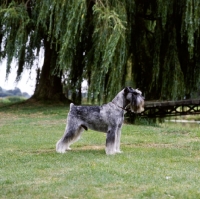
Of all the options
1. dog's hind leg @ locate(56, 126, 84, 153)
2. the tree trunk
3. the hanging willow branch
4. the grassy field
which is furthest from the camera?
the tree trunk

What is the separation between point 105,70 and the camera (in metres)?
15.8

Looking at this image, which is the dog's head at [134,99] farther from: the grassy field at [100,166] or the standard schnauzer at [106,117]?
the grassy field at [100,166]

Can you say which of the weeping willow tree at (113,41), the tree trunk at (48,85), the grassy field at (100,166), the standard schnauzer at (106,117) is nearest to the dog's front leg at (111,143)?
the standard schnauzer at (106,117)

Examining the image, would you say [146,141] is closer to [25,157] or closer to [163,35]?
[25,157]

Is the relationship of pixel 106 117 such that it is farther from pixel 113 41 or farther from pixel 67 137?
pixel 113 41

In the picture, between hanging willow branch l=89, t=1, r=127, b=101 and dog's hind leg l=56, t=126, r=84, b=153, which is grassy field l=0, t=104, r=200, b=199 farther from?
hanging willow branch l=89, t=1, r=127, b=101

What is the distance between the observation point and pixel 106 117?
30.9 ft

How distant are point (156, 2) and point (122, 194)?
519 inches

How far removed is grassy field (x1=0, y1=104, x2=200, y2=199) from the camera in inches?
252

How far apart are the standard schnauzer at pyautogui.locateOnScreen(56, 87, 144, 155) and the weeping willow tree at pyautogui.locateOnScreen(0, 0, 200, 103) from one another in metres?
6.13

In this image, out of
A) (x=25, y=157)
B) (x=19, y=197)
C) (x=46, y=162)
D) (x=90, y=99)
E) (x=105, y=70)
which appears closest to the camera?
(x=19, y=197)

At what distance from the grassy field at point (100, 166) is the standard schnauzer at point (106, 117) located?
0.36 metres

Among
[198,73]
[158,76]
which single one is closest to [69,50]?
[158,76]

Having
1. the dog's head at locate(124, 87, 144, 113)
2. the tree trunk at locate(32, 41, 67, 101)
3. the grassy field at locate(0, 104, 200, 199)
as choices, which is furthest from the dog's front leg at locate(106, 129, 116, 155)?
the tree trunk at locate(32, 41, 67, 101)
